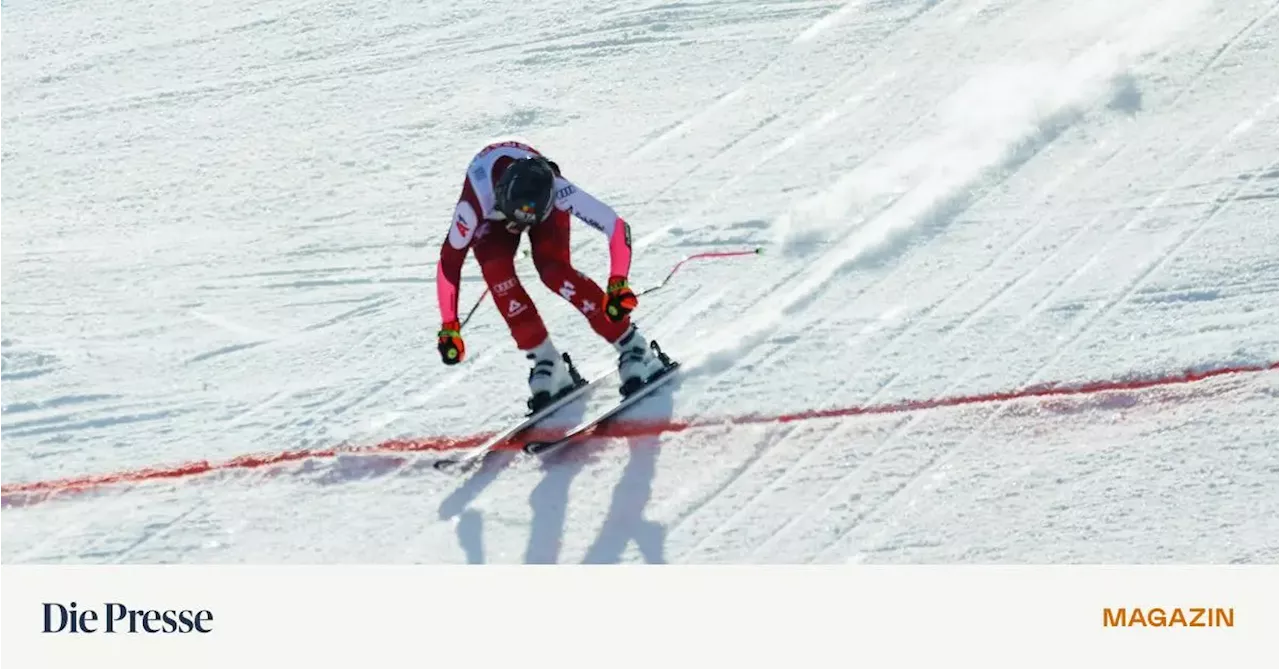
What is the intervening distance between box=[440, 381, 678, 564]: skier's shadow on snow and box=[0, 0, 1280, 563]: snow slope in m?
0.02

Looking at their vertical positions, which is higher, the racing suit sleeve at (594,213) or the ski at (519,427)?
the racing suit sleeve at (594,213)

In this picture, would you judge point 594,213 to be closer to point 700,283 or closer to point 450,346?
point 450,346

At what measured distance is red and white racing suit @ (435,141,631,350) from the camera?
25.3 feet

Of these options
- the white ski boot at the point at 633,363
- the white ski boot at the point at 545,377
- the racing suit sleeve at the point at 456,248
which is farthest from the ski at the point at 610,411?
the racing suit sleeve at the point at 456,248

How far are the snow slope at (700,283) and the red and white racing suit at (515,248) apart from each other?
481mm

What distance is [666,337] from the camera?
8414 mm

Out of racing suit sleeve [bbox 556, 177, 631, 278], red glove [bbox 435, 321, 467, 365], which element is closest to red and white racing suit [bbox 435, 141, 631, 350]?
racing suit sleeve [bbox 556, 177, 631, 278]

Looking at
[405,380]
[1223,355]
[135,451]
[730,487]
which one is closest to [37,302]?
[135,451]

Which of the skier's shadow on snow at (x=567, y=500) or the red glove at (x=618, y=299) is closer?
the skier's shadow on snow at (x=567, y=500)

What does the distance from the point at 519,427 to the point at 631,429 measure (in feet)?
1.49

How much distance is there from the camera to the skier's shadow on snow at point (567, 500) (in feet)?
23.8

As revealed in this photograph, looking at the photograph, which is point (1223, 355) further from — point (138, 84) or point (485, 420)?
point (138, 84)

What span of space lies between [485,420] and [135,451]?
152 cm

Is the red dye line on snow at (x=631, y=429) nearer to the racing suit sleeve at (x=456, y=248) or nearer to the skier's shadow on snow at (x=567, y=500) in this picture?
the skier's shadow on snow at (x=567, y=500)
